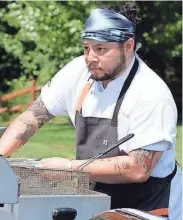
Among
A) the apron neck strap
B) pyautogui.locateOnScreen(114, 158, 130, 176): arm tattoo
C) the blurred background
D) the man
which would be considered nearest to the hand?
the man

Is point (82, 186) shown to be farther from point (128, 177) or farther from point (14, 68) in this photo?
point (14, 68)

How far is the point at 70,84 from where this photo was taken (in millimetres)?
3518

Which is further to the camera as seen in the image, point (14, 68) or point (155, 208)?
point (14, 68)

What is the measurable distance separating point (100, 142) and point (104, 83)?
0.28m

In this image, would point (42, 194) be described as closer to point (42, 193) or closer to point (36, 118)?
point (42, 193)

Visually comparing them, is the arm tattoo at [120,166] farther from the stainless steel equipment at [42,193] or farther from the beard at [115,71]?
the beard at [115,71]

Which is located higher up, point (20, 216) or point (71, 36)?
point (71, 36)

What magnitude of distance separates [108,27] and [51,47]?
38.4 ft

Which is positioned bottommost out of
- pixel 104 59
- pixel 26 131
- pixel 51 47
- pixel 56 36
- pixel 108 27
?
pixel 26 131

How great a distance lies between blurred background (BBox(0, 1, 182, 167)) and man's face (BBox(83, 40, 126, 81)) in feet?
25.4

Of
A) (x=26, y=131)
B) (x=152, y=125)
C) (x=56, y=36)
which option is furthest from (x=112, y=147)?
(x=56, y=36)

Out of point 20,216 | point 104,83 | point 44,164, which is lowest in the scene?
point 20,216

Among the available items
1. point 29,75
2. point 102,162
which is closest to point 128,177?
point 102,162

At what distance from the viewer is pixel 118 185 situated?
130 inches
